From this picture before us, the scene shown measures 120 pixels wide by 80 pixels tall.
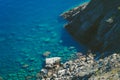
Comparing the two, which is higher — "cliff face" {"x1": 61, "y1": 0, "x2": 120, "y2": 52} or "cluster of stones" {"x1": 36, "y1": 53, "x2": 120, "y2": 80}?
"cliff face" {"x1": 61, "y1": 0, "x2": 120, "y2": 52}

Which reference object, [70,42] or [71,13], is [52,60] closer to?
[70,42]

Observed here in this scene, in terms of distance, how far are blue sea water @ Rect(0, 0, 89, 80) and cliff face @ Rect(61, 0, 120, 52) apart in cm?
169

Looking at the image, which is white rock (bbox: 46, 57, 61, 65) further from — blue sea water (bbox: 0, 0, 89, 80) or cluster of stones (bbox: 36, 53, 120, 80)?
blue sea water (bbox: 0, 0, 89, 80)

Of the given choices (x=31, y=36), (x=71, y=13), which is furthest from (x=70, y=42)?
(x=71, y=13)

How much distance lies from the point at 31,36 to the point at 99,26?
14.3 meters

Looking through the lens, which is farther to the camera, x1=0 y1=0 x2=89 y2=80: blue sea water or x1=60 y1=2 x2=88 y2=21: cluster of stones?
x1=60 y1=2 x2=88 y2=21: cluster of stones

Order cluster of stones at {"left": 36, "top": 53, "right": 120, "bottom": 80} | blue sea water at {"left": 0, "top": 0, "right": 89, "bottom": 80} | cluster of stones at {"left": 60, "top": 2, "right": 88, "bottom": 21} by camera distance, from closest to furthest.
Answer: cluster of stones at {"left": 36, "top": 53, "right": 120, "bottom": 80} < blue sea water at {"left": 0, "top": 0, "right": 89, "bottom": 80} < cluster of stones at {"left": 60, "top": 2, "right": 88, "bottom": 21}

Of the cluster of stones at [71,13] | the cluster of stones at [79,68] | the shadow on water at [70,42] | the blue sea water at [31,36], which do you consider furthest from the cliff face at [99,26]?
the cluster of stones at [71,13]

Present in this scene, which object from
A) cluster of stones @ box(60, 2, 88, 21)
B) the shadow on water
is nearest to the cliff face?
the shadow on water

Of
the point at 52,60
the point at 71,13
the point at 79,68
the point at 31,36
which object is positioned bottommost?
the point at 79,68

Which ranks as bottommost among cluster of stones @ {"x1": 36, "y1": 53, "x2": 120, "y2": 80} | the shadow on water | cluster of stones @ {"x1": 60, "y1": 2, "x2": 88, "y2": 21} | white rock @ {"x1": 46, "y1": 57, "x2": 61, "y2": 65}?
cluster of stones @ {"x1": 36, "y1": 53, "x2": 120, "y2": 80}

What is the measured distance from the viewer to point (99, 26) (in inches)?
1662

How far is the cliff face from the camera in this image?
124 feet

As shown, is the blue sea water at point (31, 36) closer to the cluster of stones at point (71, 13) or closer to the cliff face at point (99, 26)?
the cluster of stones at point (71, 13)
